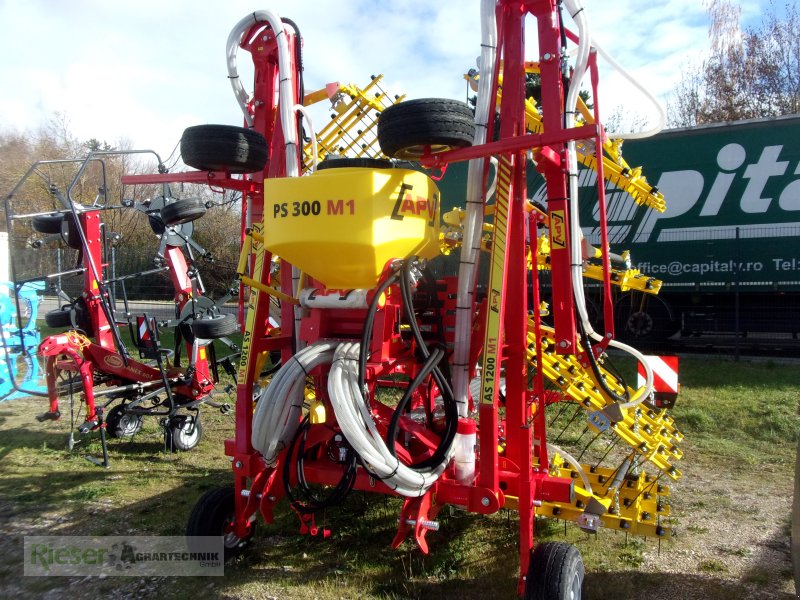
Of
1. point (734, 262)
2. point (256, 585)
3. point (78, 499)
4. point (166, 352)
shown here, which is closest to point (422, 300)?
point (256, 585)

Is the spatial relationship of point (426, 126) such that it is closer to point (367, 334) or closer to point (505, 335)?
point (367, 334)

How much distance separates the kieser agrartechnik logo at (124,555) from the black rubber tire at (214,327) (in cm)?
164

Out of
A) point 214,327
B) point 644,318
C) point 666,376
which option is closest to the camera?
point 666,376

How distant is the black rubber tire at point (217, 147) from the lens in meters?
3.06

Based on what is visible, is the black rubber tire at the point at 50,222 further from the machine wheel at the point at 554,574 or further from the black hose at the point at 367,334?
the machine wheel at the point at 554,574

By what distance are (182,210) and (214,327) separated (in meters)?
1.15

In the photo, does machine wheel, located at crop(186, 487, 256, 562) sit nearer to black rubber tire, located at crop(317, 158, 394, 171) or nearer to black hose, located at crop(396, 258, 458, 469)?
black hose, located at crop(396, 258, 458, 469)

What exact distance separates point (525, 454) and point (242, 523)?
158 cm

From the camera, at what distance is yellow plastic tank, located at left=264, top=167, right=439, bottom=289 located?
2.50m

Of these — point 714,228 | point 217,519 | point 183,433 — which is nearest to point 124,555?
point 217,519

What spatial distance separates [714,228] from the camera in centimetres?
962

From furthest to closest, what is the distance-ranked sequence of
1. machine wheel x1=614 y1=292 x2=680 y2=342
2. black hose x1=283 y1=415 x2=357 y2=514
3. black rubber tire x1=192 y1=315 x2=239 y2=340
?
machine wheel x1=614 y1=292 x2=680 y2=342 < black rubber tire x1=192 y1=315 x2=239 y2=340 < black hose x1=283 y1=415 x2=357 y2=514

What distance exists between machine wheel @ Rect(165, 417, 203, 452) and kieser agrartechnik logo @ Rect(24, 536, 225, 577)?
5.69ft

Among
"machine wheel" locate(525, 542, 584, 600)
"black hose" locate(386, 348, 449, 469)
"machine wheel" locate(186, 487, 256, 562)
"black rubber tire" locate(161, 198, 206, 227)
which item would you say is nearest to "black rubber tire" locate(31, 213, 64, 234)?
"black rubber tire" locate(161, 198, 206, 227)
